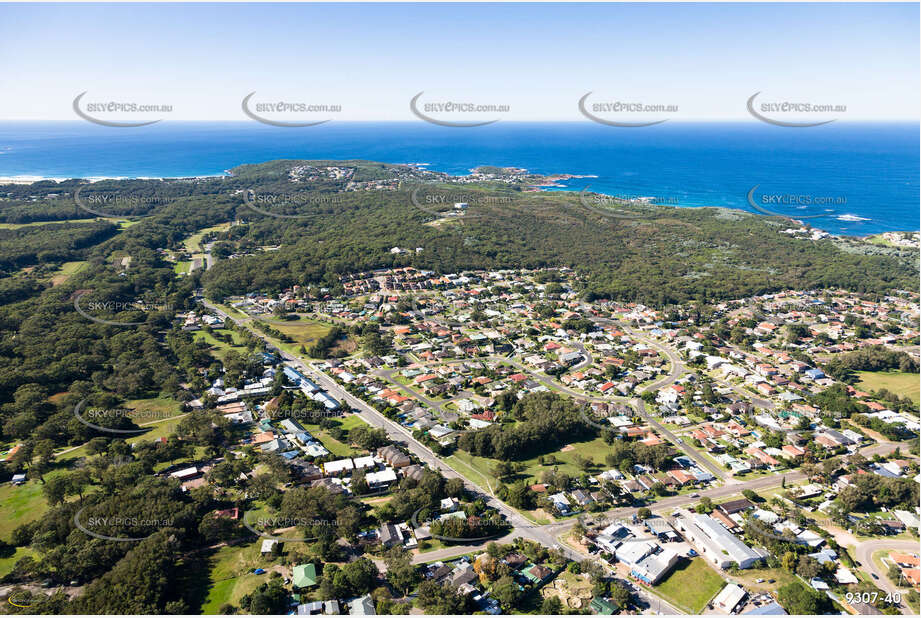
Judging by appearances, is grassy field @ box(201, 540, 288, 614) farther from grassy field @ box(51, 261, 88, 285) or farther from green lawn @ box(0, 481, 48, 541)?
grassy field @ box(51, 261, 88, 285)

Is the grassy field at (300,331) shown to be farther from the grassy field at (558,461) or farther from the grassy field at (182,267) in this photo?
the grassy field at (558,461)

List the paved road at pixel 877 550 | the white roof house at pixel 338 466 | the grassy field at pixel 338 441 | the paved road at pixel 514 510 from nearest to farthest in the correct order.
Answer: the paved road at pixel 877 550
the paved road at pixel 514 510
the white roof house at pixel 338 466
the grassy field at pixel 338 441

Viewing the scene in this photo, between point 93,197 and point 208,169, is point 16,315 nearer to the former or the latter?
point 93,197

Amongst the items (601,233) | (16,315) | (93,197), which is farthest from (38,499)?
(93,197)

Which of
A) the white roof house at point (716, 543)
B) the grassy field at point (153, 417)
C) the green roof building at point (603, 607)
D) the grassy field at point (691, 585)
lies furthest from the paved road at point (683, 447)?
the grassy field at point (153, 417)

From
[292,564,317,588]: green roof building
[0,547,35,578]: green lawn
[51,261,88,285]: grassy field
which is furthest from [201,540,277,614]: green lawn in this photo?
[51,261,88,285]: grassy field
